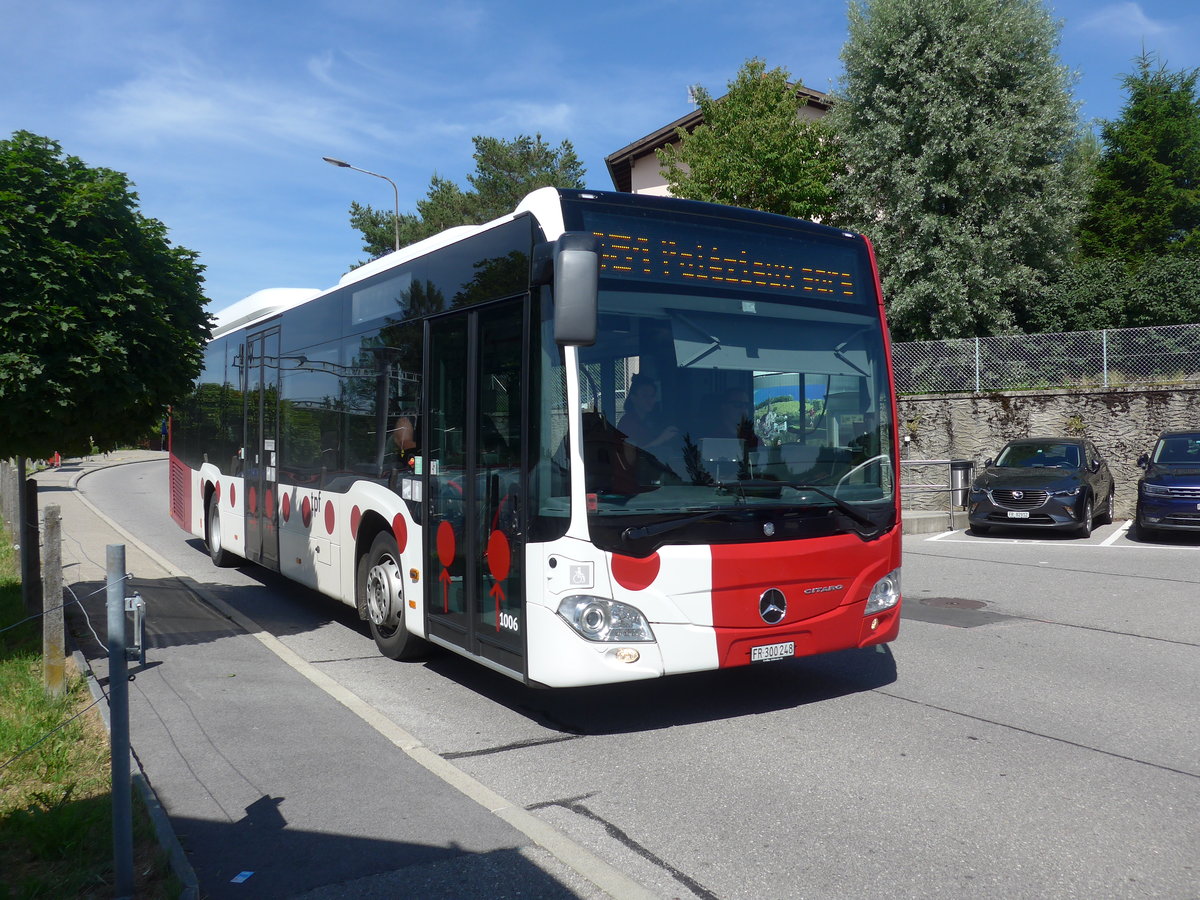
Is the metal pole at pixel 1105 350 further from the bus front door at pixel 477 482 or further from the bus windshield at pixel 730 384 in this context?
the bus front door at pixel 477 482

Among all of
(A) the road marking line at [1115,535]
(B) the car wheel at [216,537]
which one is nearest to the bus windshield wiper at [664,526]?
(B) the car wheel at [216,537]

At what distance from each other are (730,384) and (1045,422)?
1812 centimetres

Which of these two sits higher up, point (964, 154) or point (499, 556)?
point (964, 154)

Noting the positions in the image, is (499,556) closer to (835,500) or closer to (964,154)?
(835,500)

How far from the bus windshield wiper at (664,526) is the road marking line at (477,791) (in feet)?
4.82

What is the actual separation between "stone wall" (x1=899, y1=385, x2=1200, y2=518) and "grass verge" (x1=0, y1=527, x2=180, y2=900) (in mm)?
19391

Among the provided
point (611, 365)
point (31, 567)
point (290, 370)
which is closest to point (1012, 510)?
point (290, 370)

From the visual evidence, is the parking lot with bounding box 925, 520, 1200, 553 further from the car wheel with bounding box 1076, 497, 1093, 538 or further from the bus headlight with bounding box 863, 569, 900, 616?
the bus headlight with bounding box 863, 569, 900, 616

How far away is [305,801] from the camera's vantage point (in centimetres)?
476

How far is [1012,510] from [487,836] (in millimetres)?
14566

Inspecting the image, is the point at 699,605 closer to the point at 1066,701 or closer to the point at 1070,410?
the point at 1066,701

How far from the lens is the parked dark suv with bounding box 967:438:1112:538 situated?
16.5 meters

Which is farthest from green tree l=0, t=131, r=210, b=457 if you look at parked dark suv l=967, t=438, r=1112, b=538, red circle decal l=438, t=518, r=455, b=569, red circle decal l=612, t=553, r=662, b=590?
parked dark suv l=967, t=438, r=1112, b=538

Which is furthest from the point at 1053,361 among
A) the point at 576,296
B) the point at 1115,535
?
the point at 576,296
